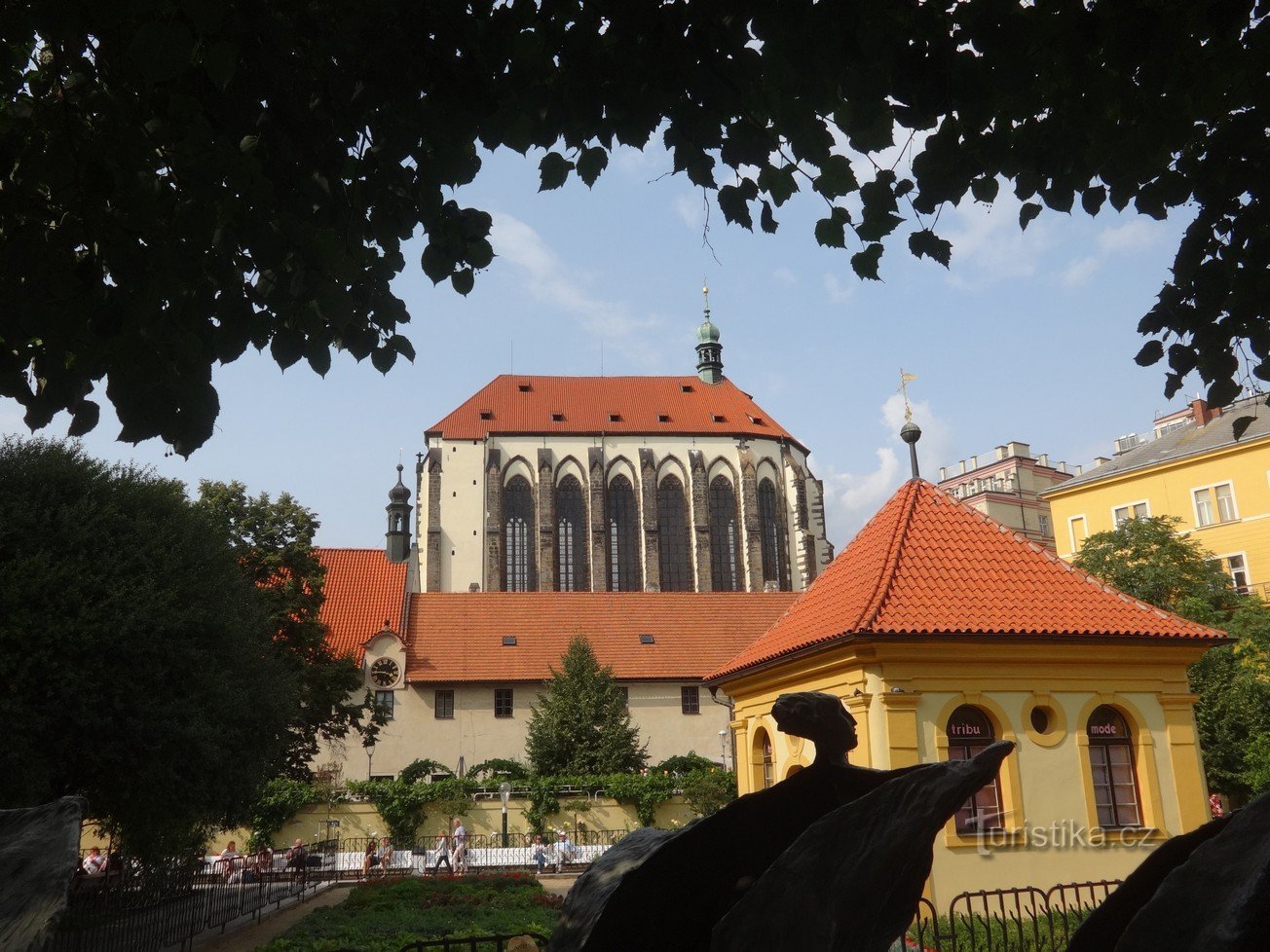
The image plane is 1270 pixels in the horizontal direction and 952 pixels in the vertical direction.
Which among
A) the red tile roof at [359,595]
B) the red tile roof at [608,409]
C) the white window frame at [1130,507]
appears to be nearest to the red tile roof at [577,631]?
the red tile roof at [359,595]

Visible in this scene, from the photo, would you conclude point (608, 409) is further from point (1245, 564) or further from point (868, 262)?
point (868, 262)

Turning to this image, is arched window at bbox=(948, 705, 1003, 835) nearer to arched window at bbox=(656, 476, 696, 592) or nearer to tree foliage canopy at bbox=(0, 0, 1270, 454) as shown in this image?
tree foliage canopy at bbox=(0, 0, 1270, 454)

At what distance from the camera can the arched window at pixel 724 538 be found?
213 ft

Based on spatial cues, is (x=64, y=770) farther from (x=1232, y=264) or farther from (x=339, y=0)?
(x=1232, y=264)

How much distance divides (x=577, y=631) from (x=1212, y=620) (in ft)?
79.5

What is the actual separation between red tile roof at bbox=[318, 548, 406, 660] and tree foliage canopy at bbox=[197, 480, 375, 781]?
1152 cm

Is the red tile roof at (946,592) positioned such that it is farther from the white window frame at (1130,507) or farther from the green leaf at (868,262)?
the white window frame at (1130,507)

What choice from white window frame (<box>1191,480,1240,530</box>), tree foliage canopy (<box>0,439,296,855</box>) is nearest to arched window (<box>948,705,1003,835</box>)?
tree foliage canopy (<box>0,439,296,855</box>)

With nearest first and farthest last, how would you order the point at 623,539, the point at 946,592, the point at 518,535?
the point at 946,592
the point at 518,535
the point at 623,539

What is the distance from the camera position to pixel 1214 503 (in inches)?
1748

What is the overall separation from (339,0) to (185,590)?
15112 millimetres

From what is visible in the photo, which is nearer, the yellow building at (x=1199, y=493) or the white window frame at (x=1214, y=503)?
the yellow building at (x=1199, y=493)

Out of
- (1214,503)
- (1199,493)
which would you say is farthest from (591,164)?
(1199,493)

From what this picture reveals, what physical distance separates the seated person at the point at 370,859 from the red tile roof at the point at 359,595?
14375 mm
